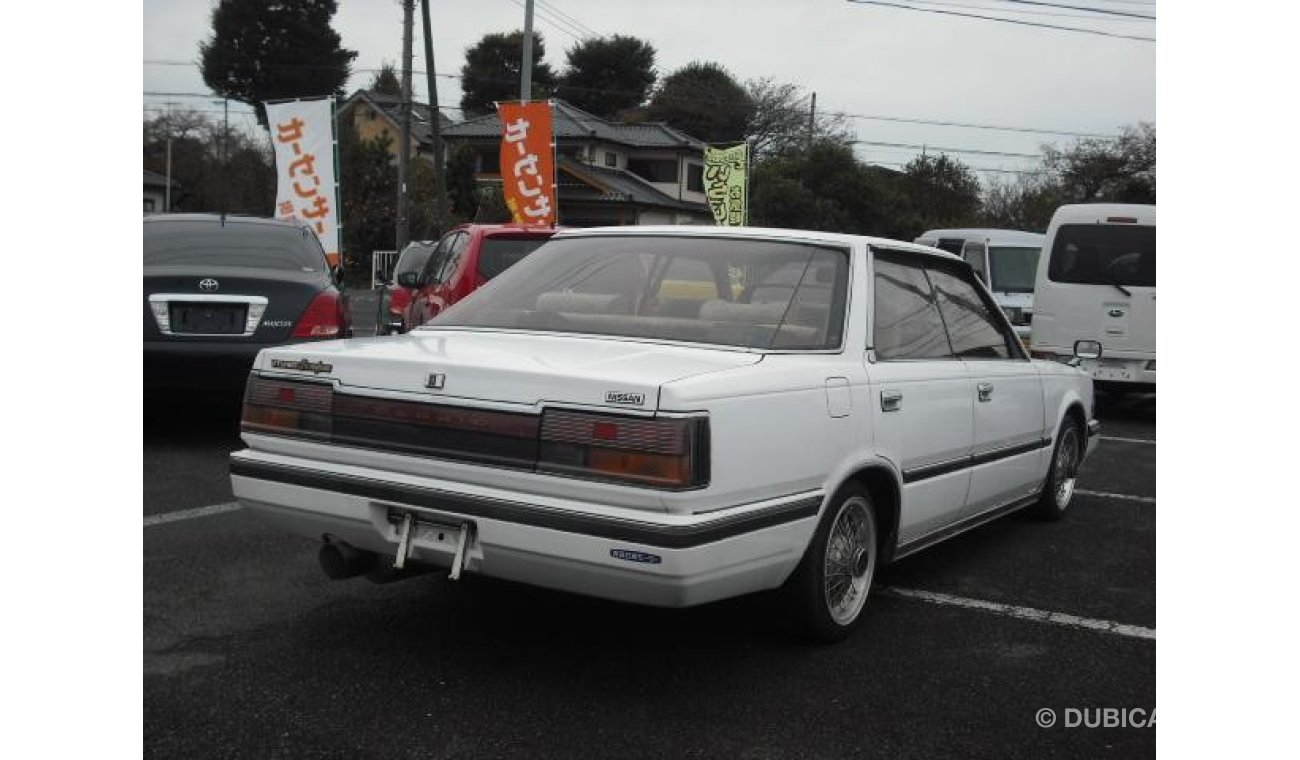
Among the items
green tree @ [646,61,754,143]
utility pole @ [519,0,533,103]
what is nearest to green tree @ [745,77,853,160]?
green tree @ [646,61,754,143]

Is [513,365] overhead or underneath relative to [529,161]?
underneath

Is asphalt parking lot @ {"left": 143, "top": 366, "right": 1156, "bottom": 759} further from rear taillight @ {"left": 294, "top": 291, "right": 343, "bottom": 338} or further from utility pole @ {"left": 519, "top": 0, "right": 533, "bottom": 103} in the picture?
utility pole @ {"left": 519, "top": 0, "right": 533, "bottom": 103}

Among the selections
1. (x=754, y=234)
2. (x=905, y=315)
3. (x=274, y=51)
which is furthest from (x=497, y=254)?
(x=274, y=51)

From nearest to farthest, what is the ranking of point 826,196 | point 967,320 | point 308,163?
point 967,320, point 308,163, point 826,196

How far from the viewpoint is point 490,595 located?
4348 millimetres

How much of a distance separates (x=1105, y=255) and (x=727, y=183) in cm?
1435

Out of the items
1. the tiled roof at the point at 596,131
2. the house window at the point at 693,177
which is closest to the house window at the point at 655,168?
the house window at the point at 693,177

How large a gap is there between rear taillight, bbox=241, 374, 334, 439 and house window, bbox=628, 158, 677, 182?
48446mm

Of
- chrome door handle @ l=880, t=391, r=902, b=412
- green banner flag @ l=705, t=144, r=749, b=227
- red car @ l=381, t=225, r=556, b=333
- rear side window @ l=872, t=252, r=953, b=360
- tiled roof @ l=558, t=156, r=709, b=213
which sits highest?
tiled roof @ l=558, t=156, r=709, b=213

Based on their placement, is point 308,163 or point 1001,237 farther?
point 1001,237

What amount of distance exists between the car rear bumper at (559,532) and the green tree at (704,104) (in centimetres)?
5319

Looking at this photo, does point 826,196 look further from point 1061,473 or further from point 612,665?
point 612,665

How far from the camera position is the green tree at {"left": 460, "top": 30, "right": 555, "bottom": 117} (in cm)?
6262

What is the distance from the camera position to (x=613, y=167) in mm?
50406
